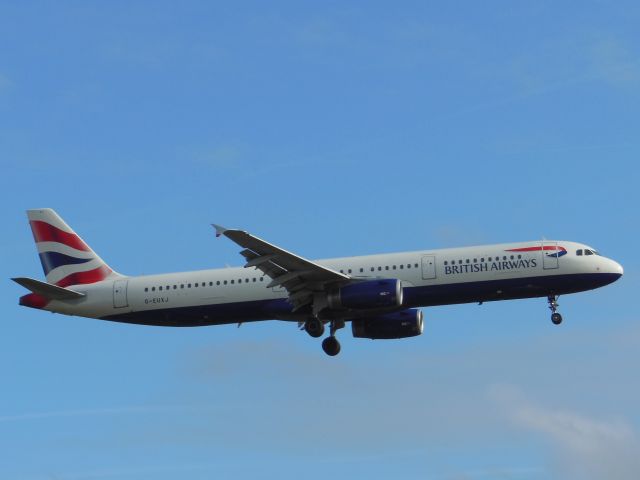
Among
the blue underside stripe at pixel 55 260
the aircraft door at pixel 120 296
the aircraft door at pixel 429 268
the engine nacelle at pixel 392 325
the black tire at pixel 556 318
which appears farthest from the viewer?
the blue underside stripe at pixel 55 260

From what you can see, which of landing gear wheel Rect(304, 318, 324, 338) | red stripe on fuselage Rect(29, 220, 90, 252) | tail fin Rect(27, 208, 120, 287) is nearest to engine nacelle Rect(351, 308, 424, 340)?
landing gear wheel Rect(304, 318, 324, 338)

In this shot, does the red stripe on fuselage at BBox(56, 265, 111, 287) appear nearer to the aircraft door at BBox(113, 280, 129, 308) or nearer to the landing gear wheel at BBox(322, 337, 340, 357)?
the aircraft door at BBox(113, 280, 129, 308)

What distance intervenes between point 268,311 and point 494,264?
10.9m

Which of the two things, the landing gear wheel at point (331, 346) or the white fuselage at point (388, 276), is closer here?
the white fuselage at point (388, 276)

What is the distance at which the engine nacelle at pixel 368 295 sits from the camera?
53.7 metres

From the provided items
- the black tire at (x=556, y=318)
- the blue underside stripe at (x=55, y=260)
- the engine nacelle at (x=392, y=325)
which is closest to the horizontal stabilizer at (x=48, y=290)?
the blue underside stripe at (x=55, y=260)

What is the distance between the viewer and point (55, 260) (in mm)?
63344

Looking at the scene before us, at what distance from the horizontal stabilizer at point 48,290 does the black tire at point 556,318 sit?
23.0 metres

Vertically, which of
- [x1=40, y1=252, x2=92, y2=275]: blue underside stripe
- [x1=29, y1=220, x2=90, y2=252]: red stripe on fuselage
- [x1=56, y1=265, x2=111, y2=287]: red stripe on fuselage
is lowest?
[x1=56, y1=265, x2=111, y2=287]: red stripe on fuselage

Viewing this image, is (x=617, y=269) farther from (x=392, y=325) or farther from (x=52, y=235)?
(x=52, y=235)

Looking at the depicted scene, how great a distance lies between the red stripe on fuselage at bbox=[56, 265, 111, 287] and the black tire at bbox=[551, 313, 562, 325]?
2250cm

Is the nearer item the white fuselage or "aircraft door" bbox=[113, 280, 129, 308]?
the white fuselage

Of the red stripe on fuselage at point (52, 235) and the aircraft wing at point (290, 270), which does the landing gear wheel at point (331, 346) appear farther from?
the red stripe on fuselage at point (52, 235)

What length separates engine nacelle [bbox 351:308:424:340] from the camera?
59.9 meters
